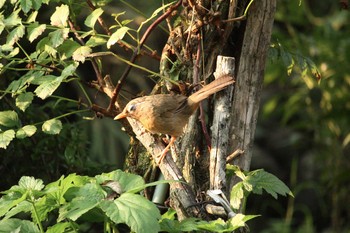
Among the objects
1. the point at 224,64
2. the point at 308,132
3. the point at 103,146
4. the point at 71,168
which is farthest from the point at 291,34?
the point at 224,64

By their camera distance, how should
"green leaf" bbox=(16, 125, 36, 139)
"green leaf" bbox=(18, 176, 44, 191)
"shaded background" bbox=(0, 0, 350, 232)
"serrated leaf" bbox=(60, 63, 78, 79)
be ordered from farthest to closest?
"shaded background" bbox=(0, 0, 350, 232) → "green leaf" bbox=(16, 125, 36, 139) → "serrated leaf" bbox=(60, 63, 78, 79) → "green leaf" bbox=(18, 176, 44, 191)

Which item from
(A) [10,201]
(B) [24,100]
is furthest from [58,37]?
(A) [10,201]

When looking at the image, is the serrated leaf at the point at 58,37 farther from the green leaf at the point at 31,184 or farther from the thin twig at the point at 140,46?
the green leaf at the point at 31,184

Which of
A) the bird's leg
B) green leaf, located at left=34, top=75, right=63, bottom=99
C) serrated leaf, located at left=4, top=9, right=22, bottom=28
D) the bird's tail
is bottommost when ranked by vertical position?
the bird's leg

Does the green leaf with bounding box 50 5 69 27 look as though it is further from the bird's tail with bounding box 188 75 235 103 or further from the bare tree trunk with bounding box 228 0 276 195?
the bare tree trunk with bounding box 228 0 276 195

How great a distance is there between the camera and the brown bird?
9.61 feet

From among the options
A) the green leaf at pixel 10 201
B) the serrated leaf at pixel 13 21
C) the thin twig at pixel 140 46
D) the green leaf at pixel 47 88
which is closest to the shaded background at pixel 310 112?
the thin twig at pixel 140 46

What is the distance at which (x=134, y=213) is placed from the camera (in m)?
2.21

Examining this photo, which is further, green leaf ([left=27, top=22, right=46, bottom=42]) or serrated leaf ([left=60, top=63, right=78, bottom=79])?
green leaf ([left=27, top=22, right=46, bottom=42])

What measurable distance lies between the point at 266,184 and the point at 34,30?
104cm

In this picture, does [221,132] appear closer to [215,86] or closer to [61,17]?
[215,86]

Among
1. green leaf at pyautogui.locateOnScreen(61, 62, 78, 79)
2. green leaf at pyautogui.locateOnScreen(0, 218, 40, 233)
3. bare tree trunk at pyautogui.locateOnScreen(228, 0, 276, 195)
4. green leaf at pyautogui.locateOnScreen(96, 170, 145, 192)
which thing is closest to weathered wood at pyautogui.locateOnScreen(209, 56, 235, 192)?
bare tree trunk at pyautogui.locateOnScreen(228, 0, 276, 195)

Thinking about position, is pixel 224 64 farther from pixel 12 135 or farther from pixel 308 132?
pixel 308 132

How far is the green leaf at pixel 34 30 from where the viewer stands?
9.34 feet
